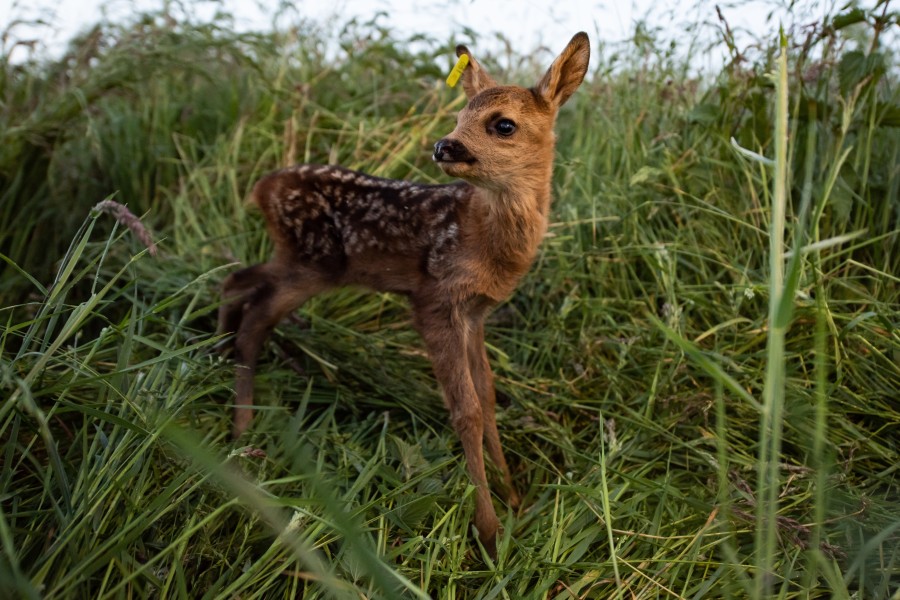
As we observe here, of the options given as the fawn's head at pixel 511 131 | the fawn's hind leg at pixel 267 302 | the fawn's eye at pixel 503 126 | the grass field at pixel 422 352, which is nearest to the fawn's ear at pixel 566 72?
the fawn's head at pixel 511 131

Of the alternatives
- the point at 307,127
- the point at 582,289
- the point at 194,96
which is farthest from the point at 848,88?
the point at 194,96

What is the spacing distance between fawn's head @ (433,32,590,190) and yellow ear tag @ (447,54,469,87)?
9cm

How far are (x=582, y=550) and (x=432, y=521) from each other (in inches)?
18.3

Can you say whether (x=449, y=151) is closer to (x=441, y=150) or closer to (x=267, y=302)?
(x=441, y=150)

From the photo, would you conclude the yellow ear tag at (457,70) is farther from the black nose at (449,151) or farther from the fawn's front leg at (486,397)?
the fawn's front leg at (486,397)

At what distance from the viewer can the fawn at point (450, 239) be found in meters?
2.64

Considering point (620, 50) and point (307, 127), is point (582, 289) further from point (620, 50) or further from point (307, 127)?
point (307, 127)

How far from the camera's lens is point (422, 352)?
3426mm

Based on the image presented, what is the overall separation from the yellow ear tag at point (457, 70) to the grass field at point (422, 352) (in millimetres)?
855

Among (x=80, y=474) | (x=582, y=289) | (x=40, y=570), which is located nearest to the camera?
(x=40, y=570)

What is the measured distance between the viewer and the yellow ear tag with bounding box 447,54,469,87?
8.79 feet

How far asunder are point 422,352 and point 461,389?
0.78 m

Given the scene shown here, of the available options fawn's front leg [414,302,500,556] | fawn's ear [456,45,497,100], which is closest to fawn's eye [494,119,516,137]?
fawn's ear [456,45,497,100]

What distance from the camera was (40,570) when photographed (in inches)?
65.7
